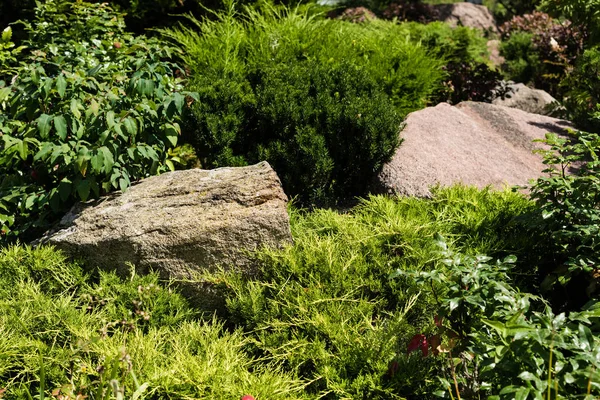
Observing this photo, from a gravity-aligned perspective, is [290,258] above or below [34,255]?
above

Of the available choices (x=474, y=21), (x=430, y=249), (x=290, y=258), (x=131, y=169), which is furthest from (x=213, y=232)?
(x=474, y=21)

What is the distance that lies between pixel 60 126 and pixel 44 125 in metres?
0.09

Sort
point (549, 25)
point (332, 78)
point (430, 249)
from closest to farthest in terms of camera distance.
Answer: point (430, 249) → point (332, 78) → point (549, 25)

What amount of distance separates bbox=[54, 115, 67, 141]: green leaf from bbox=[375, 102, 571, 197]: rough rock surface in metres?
2.06

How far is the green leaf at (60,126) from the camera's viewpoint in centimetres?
327

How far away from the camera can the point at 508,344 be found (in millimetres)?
1945

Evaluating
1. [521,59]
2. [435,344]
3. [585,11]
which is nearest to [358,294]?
[435,344]

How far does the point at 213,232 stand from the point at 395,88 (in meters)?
2.64

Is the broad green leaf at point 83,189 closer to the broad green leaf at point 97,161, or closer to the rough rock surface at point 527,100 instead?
the broad green leaf at point 97,161

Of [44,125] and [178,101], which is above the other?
[178,101]

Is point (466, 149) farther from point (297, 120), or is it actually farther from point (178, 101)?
point (178, 101)

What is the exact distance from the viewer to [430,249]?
3123mm

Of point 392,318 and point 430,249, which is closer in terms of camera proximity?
point 392,318

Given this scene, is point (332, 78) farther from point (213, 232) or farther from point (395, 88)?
point (213, 232)
